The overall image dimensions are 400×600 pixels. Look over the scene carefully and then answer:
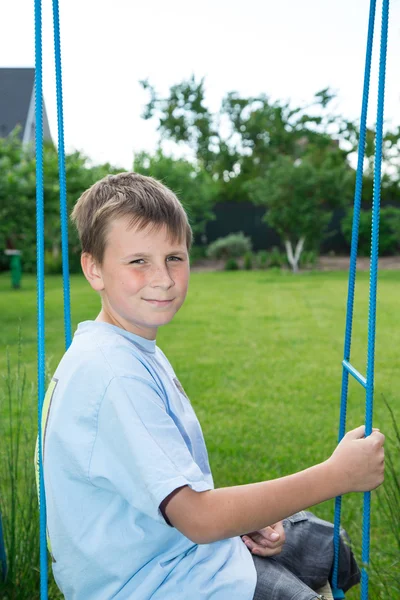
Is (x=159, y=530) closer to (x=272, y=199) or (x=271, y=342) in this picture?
(x=271, y=342)

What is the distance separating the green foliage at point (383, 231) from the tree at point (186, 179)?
361cm

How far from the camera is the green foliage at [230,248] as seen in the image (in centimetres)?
1728

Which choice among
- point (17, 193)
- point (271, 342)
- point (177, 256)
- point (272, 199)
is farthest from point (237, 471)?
point (272, 199)

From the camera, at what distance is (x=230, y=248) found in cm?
1730

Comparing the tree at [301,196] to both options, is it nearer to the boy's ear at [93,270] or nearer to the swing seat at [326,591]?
the swing seat at [326,591]

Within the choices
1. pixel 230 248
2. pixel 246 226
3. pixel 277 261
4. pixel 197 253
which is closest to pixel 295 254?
pixel 277 261

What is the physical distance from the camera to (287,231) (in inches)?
597

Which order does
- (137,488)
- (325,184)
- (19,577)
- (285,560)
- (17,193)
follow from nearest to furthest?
(137,488) → (285,560) → (19,577) → (17,193) → (325,184)

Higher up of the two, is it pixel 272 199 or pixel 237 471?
pixel 272 199

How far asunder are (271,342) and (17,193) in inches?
142

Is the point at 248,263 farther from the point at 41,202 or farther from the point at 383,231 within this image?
the point at 41,202

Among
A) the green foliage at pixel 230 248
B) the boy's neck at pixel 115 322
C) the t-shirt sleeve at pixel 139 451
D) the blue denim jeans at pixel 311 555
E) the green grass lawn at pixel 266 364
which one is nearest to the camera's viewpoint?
the t-shirt sleeve at pixel 139 451

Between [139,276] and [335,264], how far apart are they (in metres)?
15.8

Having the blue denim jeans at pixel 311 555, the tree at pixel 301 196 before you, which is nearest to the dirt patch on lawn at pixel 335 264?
the tree at pixel 301 196
